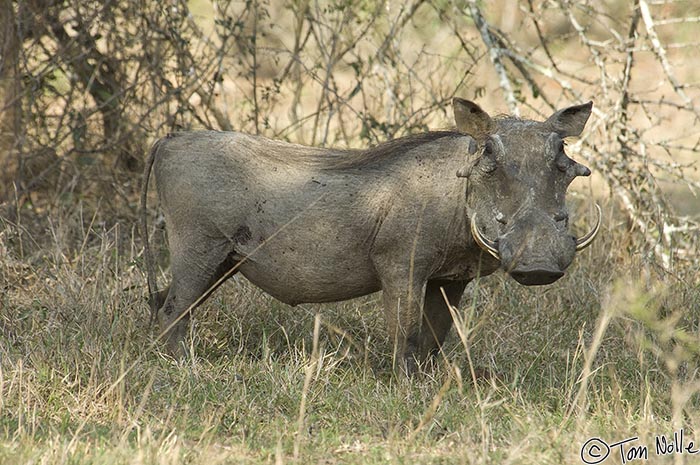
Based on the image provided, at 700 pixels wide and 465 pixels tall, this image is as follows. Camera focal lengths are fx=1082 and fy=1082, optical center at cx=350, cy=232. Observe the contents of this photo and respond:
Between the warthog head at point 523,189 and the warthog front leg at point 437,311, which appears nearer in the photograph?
the warthog head at point 523,189

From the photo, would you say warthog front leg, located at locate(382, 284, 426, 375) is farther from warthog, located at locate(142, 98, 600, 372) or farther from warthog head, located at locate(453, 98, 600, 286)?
warthog head, located at locate(453, 98, 600, 286)

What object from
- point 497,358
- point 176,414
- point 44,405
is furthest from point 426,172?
point 44,405

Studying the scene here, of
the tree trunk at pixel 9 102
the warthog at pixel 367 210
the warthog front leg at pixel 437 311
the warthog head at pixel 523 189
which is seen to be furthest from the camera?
the tree trunk at pixel 9 102

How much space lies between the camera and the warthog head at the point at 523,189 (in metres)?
3.41

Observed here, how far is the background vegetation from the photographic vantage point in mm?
3340

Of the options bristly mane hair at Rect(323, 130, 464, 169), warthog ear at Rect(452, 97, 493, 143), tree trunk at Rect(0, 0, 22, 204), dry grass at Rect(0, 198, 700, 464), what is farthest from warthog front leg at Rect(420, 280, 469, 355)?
tree trunk at Rect(0, 0, 22, 204)

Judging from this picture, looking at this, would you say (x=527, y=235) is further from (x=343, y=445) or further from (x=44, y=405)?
A: (x=44, y=405)

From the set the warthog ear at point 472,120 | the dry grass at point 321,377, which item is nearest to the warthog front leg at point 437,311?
the dry grass at point 321,377

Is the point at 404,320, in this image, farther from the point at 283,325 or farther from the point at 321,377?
the point at 283,325

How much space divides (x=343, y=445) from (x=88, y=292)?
162cm

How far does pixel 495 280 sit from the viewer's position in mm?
5184

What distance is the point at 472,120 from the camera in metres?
3.79
